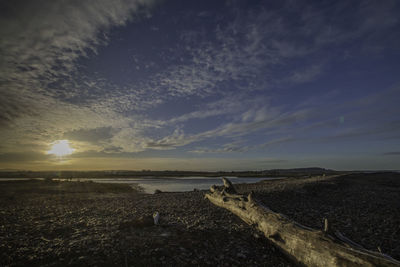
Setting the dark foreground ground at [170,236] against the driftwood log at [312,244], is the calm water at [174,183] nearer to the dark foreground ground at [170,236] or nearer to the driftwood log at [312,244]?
the dark foreground ground at [170,236]

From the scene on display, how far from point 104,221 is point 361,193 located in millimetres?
16069

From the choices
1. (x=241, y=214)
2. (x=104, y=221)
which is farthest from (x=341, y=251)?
(x=104, y=221)

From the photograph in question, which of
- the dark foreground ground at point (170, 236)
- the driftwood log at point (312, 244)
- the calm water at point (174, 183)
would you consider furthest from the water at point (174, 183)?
the driftwood log at point (312, 244)

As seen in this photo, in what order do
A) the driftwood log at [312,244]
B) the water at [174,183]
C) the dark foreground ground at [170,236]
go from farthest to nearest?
the water at [174,183] → the dark foreground ground at [170,236] → the driftwood log at [312,244]

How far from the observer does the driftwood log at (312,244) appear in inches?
157

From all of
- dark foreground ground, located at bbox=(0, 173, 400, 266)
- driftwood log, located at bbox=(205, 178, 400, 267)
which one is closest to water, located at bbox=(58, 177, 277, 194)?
dark foreground ground, located at bbox=(0, 173, 400, 266)

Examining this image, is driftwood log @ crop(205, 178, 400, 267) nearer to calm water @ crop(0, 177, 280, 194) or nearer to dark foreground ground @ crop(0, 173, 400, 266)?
dark foreground ground @ crop(0, 173, 400, 266)

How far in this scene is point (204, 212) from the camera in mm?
10242

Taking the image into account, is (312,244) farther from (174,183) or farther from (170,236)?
(174,183)

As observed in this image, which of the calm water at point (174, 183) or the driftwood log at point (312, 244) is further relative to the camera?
the calm water at point (174, 183)

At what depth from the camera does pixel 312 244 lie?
195 inches

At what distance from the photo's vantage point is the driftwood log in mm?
3988

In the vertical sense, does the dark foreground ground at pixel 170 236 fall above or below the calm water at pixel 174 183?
above

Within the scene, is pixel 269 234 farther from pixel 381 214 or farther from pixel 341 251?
pixel 381 214
